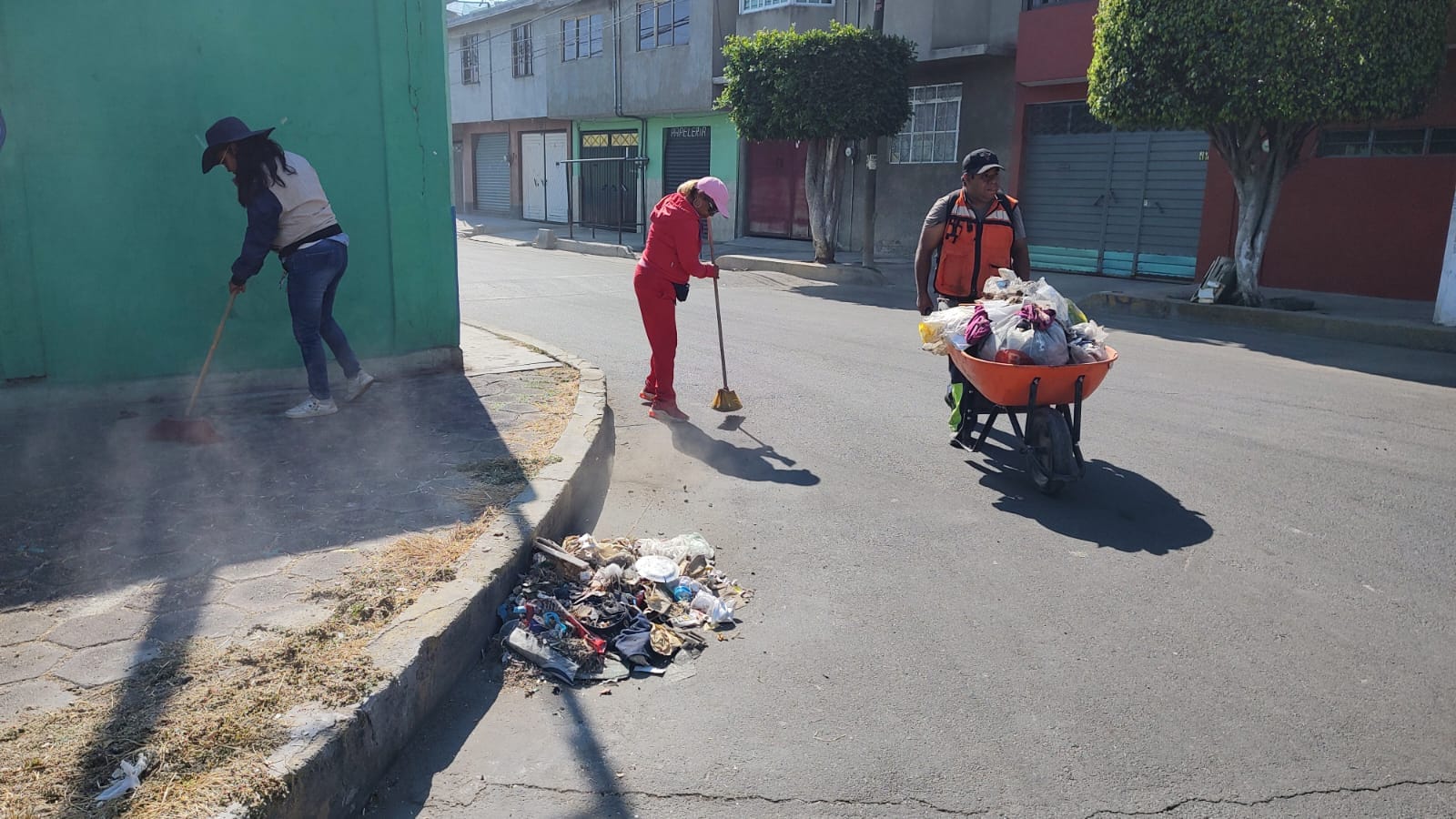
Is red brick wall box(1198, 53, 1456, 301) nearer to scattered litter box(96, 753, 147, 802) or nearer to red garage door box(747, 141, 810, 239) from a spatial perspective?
red garage door box(747, 141, 810, 239)

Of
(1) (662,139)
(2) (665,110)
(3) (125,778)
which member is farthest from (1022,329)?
(1) (662,139)

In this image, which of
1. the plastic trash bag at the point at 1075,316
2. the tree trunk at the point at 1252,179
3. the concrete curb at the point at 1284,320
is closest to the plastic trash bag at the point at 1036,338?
the plastic trash bag at the point at 1075,316

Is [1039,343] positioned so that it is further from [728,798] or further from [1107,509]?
[728,798]

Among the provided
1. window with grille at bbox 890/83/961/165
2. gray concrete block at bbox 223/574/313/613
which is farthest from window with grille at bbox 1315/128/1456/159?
gray concrete block at bbox 223/574/313/613

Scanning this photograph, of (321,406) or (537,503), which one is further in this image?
Result: (321,406)

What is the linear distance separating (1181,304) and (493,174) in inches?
1131

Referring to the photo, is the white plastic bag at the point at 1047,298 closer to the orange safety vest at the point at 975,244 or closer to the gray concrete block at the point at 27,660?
the orange safety vest at the point at 975,244

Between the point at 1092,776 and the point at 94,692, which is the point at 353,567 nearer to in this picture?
the point at 94,692

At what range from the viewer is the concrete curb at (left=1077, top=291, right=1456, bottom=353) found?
1118 centimetres

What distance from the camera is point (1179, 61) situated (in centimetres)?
1233

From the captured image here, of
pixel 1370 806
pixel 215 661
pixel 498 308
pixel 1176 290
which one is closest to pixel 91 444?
pixel 215 661

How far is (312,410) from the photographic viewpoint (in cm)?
650

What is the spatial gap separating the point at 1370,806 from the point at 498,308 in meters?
11.1

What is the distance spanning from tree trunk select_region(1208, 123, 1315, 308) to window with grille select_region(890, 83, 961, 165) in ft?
24.4
